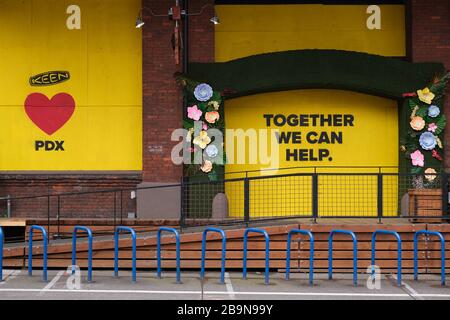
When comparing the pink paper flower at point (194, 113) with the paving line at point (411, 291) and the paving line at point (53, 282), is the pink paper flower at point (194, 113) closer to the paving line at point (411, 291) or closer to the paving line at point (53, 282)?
the paving line at point (53, 282)

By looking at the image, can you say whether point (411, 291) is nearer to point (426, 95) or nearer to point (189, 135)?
point (426, 95)

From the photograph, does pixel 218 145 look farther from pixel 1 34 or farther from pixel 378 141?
pixel 1 34

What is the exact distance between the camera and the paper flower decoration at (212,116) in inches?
647

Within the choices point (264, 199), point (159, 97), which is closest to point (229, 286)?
point (264, 199)

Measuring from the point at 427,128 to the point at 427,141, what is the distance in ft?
1.08

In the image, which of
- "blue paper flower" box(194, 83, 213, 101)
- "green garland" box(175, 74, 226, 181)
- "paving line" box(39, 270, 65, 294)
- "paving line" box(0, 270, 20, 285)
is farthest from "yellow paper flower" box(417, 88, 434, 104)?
"paving line" box(0, 270, 20, 285)

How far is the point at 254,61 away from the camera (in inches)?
657

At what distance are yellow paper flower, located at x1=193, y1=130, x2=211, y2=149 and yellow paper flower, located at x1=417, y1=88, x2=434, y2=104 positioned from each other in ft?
15.9

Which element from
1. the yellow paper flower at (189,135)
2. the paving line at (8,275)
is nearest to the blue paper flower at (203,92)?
the yellow paper flower at (189,135)

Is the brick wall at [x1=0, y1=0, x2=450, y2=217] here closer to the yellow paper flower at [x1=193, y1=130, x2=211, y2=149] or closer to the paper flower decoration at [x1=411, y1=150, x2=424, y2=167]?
the yellow paper flower at [x1=193, y1=130, x2=211, y2=149]

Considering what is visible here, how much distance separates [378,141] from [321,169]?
1490 mm

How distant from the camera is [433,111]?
1631 centimetres

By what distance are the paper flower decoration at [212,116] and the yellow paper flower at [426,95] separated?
456cm

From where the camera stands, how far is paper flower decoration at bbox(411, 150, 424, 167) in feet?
53.7
